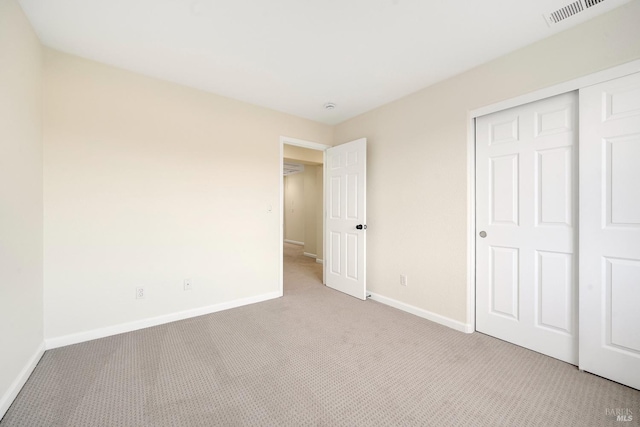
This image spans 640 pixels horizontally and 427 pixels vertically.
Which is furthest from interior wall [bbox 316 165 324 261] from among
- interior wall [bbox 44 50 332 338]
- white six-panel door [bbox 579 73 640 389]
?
white six-panel door [bbox 579 73 640 389]

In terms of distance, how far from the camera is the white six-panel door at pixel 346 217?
346cm

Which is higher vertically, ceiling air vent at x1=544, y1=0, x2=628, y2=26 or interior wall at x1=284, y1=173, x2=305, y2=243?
ceiling air vent at x1=544, y1=0, x2=628, y2=26

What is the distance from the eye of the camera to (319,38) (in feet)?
6.66

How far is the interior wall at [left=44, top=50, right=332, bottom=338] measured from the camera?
2234 millimetres

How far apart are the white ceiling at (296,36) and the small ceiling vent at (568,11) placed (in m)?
0.05

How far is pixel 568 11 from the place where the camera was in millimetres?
1746

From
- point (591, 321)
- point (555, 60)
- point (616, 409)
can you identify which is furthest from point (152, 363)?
point (555, 60)

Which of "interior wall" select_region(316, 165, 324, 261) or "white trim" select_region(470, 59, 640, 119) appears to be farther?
"interior wall" select_region(316, 165, 324, 261)

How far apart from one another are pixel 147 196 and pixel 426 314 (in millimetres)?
3211

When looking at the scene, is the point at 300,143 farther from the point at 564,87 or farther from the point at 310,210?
the point at 310,210

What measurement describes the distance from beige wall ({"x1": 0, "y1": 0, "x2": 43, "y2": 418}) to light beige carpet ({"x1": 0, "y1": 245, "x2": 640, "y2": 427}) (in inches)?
11.4

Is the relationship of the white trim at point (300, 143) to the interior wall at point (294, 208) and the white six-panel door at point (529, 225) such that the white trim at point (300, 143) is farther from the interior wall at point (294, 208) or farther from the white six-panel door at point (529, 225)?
the interior wall at point (294, 208)

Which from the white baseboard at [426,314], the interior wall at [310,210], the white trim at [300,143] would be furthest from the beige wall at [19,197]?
the interior wall at [310,210]

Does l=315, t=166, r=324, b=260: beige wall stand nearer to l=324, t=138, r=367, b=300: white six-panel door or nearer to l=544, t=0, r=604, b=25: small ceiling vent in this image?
l=324, t=138, r=367, b=300: white six-panel door
